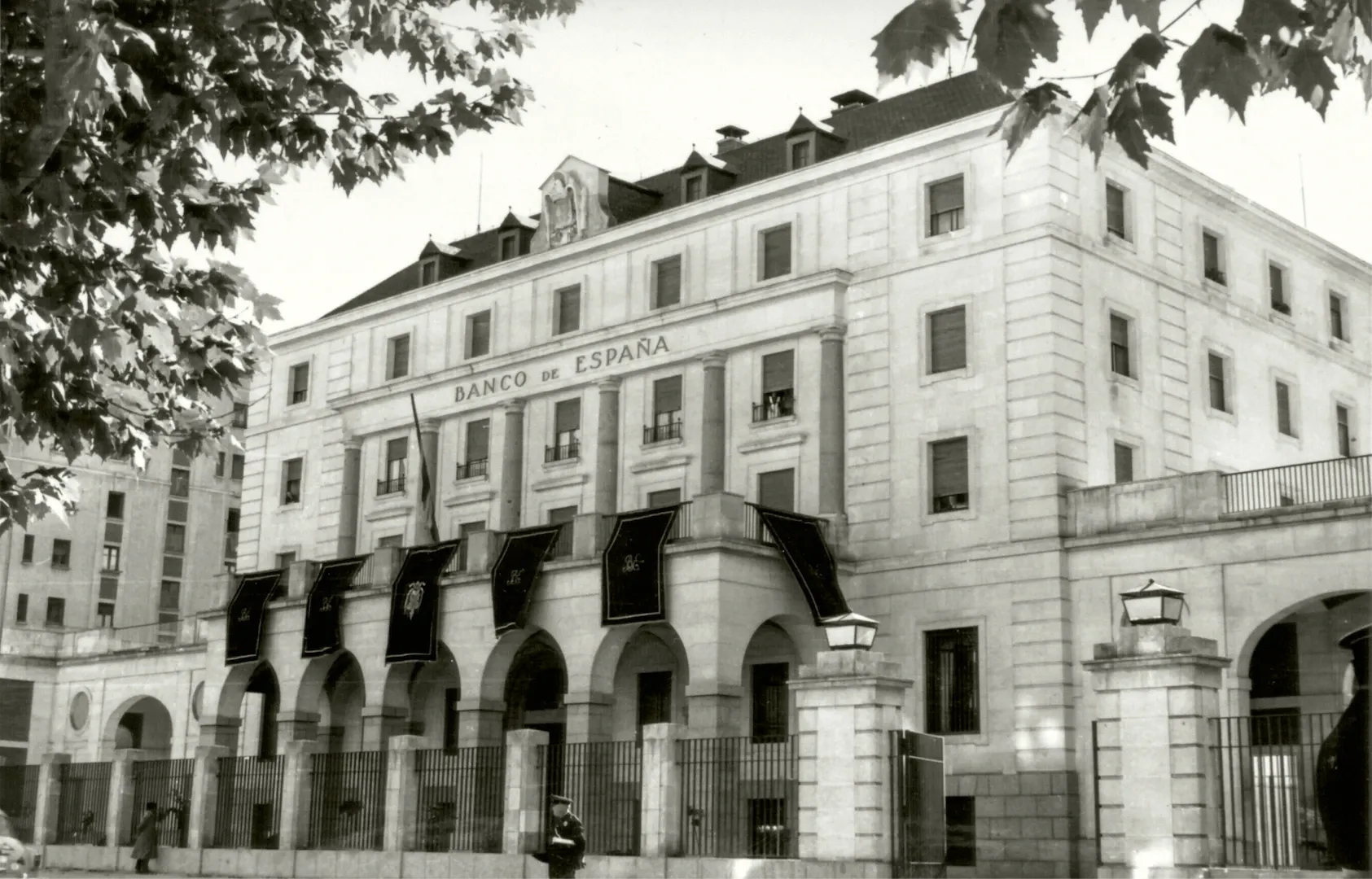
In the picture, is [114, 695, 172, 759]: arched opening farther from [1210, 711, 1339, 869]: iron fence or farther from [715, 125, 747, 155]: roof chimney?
[1210, 711, 1339, 869]: iron fence

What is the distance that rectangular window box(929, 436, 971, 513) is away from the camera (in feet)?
121

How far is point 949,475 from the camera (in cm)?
3728

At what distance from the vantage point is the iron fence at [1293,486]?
33.0 metres

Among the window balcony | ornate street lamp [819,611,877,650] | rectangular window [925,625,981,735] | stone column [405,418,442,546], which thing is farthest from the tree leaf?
stone column [405,418,442,546]

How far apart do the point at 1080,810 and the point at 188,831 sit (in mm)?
17396

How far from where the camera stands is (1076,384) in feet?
120

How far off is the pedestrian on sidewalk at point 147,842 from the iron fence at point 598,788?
33.9 feet

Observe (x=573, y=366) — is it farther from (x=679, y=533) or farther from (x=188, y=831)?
(x=188, y=831)

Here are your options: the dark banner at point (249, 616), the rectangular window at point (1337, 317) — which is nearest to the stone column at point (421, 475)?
the dark banner at point (249, 616)

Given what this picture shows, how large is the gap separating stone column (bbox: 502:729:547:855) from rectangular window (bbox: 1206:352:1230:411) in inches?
779

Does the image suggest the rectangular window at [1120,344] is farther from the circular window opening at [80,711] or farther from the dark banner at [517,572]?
the circular window opening at [80,711]

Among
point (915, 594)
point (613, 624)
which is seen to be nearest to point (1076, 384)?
point (915, 594)

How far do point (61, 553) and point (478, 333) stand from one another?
3189 cm

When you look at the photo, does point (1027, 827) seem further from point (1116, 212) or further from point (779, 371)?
point (1116, 212)
